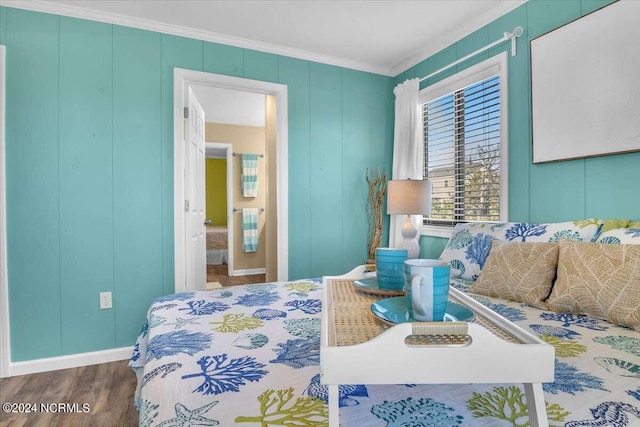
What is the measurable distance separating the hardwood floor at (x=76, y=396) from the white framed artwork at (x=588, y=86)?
9.42ft

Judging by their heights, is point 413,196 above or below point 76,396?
above

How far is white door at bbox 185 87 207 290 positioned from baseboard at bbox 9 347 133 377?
669 millimetres

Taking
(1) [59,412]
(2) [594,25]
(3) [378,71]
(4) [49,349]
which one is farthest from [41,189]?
(2) [594,25]

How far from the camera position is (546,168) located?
2219 millimetres

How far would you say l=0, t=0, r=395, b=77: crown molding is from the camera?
2.42 m

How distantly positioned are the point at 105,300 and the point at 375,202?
2.51m

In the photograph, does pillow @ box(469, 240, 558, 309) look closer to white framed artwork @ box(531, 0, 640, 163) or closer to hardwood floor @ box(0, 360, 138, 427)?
white framed artwork @ box(531, 0, 640, 163)

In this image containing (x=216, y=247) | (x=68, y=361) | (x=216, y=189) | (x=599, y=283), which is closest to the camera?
(x=599, y=283)

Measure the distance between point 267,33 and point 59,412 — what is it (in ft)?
9.69

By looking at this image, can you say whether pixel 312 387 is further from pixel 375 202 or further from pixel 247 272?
pixel 247 272

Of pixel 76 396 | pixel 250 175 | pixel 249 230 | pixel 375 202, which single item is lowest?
pixel 76 396

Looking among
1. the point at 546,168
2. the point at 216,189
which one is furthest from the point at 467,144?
the point at 216,189

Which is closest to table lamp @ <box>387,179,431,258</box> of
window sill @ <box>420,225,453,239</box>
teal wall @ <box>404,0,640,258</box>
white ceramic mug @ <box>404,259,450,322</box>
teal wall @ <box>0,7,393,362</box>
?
window sill @ <box>420,225,453,239</box>

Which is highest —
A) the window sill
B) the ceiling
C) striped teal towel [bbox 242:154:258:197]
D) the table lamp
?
the ceiling
